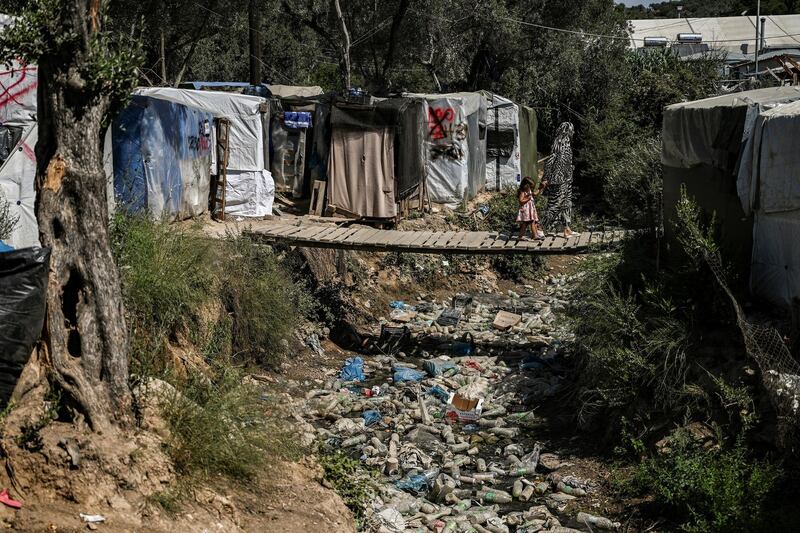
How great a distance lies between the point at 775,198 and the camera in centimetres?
786

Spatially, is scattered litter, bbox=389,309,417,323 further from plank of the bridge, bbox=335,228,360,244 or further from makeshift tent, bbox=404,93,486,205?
makeshift tent, bbox=404,93,486,205

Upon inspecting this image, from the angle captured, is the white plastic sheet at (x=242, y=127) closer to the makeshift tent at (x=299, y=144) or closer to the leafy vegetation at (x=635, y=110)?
the makeshift tent at (x=299, y=144)

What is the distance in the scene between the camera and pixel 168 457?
595 cm

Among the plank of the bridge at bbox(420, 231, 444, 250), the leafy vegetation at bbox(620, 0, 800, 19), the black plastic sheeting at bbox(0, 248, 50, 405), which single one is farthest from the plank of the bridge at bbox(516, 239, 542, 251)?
the leafy vegetation at bbox(620, 0, 800, 19)

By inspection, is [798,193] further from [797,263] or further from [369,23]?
[369,23]

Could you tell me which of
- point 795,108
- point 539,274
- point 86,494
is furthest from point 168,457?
point 539,274

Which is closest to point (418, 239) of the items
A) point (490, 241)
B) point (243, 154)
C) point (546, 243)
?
point (490, 241)

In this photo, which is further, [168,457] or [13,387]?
[168,457]

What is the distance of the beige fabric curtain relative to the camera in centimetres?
1519

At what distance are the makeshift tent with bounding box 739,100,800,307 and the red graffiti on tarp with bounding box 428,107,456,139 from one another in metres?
9.87

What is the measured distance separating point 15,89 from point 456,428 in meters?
5.89

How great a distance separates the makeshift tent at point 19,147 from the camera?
8.85m

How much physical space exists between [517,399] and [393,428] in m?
1.78

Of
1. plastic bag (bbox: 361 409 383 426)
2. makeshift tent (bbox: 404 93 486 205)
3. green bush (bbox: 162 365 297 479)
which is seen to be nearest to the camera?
green bush (bbox: 162 365 297 479)
